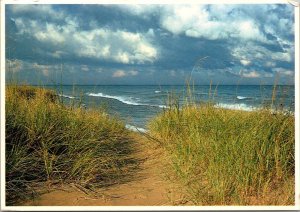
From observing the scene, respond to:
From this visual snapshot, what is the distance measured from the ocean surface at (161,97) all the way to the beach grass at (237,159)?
156mm

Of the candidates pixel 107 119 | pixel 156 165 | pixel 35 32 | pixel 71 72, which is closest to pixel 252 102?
pixel 156 165

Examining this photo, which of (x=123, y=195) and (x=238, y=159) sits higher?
(x=238, y=159)

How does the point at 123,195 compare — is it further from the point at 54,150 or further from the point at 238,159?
the point at 238,159

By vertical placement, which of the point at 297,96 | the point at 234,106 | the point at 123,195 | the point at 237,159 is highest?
the point at 297,96

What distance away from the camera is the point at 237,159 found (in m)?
2.90

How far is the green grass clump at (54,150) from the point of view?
2926mm

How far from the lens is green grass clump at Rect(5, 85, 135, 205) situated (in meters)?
2.93

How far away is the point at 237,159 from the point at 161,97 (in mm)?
1736

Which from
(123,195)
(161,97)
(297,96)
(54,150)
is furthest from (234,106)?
(54,150)

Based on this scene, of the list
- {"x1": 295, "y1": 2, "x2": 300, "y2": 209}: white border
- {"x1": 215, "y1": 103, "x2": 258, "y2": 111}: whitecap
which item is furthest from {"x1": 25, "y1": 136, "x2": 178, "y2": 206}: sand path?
{"x1": 215, "y1": 103, "x2": 258, "y2": 111}: whitecap

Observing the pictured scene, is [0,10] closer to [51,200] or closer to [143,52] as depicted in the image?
[51,200]

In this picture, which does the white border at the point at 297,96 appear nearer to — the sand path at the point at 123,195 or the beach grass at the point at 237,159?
the beach grass at the point at 237,159

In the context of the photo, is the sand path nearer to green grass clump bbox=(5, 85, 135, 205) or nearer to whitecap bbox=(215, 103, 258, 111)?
green grass clump bbox=(5, 85, 135, 205)

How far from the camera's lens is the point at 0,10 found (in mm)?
2889
